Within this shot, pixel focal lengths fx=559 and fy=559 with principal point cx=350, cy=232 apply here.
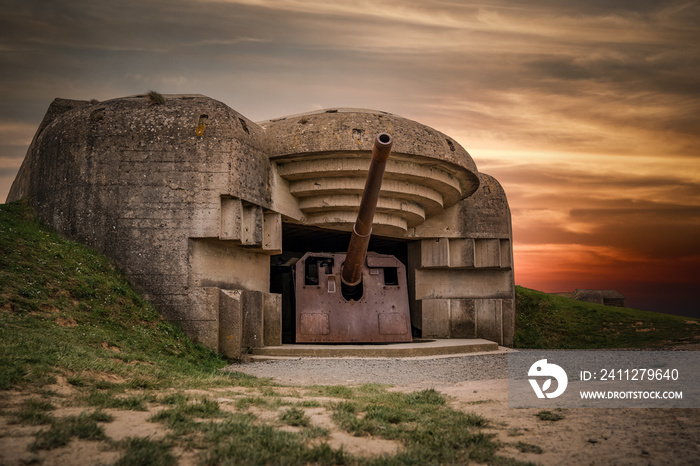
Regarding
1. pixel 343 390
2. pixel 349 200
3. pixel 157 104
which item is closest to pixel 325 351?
pixel 349 200

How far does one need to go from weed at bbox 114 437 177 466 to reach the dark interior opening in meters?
9.14

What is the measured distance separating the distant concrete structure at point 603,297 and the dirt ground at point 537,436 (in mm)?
19825

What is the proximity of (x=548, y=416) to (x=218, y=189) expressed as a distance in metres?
6.81

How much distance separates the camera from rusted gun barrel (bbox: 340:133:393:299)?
834cm

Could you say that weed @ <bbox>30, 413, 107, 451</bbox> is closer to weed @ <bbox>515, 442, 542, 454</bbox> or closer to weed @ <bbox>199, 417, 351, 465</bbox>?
weed @ <bbox>199, 417, 351, 465</bbox>

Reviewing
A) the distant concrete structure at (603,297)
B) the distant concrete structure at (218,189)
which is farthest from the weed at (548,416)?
the distant concrete structure at (603,297)

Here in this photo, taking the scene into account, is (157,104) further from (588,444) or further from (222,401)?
(588,444)

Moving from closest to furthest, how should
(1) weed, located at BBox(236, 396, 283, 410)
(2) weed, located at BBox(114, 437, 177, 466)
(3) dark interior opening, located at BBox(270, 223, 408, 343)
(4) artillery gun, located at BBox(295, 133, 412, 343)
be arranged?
(2) weed, located at BBox(114, 437, 177, 466)
(1) weed, located at BBox(236, 396, 283, 410)
(4) artillery gun, located at BBox(295, 133, 412, 343)
(3) dark interior opening, located at BBox(270, 223, 408, 343)

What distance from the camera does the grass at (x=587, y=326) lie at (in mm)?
14594

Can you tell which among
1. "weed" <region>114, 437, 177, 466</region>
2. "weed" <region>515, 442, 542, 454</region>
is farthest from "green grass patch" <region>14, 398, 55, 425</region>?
"weed" <region>515, 442, 542, 454</region>

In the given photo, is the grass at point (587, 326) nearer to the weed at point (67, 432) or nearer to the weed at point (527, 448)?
the weed at point (527, 448)

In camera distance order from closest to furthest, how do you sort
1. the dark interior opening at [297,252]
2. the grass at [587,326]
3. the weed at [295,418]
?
the weed at [295,418] < the dark interior opening at [297,252] < the grass at [587,326]

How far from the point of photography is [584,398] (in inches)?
202

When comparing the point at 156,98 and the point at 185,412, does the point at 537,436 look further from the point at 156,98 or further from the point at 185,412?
the point at 156,98
